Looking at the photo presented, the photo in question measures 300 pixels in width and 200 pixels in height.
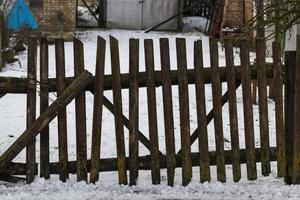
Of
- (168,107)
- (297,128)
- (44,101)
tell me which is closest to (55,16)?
(44,101)

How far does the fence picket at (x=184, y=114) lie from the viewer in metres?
4.68

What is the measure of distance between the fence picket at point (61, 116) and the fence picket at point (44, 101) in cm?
10

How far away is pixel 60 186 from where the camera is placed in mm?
4633

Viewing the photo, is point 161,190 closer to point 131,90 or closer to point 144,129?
point 131,90

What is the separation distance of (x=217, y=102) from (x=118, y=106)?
0.88 meters

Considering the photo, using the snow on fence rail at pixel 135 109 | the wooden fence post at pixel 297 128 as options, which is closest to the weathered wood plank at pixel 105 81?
the snow on fence rail at pixel 135 109

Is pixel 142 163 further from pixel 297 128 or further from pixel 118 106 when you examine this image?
pixel 297 128

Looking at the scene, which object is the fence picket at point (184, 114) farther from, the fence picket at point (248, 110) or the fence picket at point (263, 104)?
the fence picket at point (263, 104)

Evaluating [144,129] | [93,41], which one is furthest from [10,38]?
[144,129]

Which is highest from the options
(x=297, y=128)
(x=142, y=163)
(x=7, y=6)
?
(x=7, y=6)

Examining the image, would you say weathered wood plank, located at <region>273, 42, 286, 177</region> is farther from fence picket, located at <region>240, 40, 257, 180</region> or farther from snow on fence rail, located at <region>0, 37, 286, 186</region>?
fence picket, located at <region>240, 40, 257, 180</region>

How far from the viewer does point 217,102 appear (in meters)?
4.73

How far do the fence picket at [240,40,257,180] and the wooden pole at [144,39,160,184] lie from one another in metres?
0.81

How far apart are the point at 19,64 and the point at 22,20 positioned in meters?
4.35
